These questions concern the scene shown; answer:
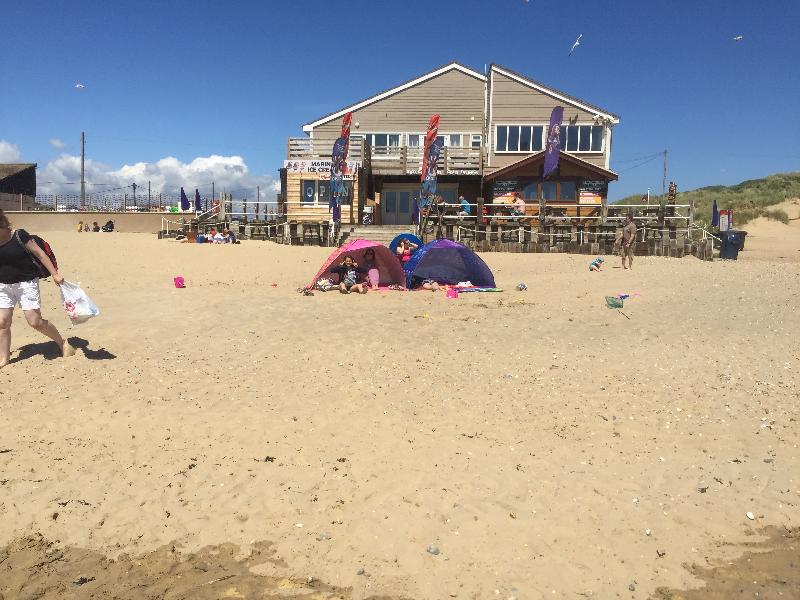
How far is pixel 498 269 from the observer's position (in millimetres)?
17625

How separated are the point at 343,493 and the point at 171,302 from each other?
7158 mm

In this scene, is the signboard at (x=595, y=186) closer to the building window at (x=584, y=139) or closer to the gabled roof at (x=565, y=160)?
the gabled roof at (x=565, y=160)

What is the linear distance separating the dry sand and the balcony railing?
1970cm

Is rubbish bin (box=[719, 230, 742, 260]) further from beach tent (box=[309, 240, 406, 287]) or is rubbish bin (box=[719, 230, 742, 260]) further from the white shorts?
the white shorts

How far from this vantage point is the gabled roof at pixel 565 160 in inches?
1055

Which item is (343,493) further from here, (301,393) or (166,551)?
(301,393)

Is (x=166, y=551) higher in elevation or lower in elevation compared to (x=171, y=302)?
lower

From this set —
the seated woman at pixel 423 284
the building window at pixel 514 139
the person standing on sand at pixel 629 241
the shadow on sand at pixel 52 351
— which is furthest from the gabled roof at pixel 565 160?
the shadow on sand at pixel 52 351

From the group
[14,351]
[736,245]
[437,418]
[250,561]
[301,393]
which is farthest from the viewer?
[736,245]

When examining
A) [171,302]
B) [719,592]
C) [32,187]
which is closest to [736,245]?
[171,302]

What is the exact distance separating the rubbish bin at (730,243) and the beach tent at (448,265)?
42.4 ft

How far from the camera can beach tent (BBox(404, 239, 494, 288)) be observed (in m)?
13.8

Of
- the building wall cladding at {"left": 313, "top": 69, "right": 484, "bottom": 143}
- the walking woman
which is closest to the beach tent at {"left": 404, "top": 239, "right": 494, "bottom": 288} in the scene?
the walking woman

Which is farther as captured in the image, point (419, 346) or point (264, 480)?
point (419, 346)
